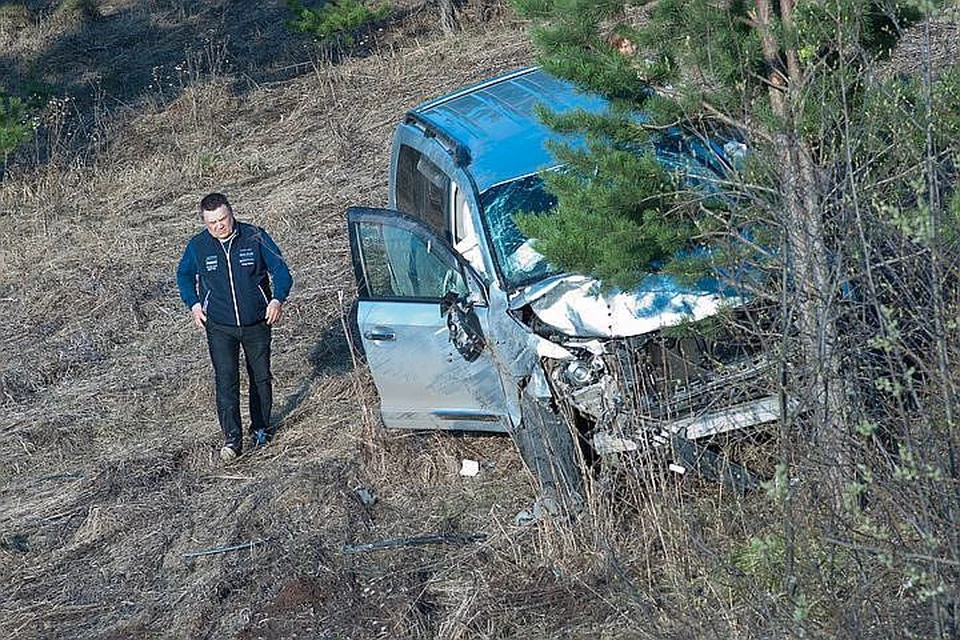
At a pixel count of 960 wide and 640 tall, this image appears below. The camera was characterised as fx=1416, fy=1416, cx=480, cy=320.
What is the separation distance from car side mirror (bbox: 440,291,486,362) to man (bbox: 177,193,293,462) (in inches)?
52.7

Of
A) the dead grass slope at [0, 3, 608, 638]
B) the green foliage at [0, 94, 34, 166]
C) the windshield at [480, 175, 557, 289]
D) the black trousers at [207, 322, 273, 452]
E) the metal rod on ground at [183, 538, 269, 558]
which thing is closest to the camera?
the dead grass slope at [0, 3, 608, 638]

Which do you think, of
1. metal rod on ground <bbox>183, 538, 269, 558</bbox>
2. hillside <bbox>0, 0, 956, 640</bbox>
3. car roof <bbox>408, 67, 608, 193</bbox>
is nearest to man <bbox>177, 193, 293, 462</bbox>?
hillside <bbox>0, 0, 956, 640</bbox>

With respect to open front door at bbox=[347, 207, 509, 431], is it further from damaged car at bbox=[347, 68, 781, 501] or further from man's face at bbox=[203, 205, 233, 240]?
man's face at bbox=[203, 205, 233, 240]

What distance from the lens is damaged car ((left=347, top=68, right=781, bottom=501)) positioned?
6.33 meters

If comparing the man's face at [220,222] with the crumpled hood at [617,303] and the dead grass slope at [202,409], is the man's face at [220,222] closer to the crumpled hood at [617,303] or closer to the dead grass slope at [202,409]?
the dead grass slope at [202,409]

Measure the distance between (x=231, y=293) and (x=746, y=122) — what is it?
3802 mm

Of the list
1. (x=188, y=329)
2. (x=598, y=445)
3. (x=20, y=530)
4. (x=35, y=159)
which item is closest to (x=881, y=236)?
(x=598, y=445)

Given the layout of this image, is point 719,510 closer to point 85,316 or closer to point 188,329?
point 188,329

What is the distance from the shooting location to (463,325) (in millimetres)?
7039

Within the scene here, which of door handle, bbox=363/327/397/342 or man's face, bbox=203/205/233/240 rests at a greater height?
man's face, bbox=203/205/233/240

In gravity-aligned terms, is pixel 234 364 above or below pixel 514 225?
below

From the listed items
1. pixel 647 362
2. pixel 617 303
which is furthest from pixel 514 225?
pixel 647 362

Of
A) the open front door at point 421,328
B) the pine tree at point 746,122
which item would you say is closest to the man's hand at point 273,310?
the open front door at point 421,328

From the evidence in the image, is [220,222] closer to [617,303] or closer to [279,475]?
[279,475]
